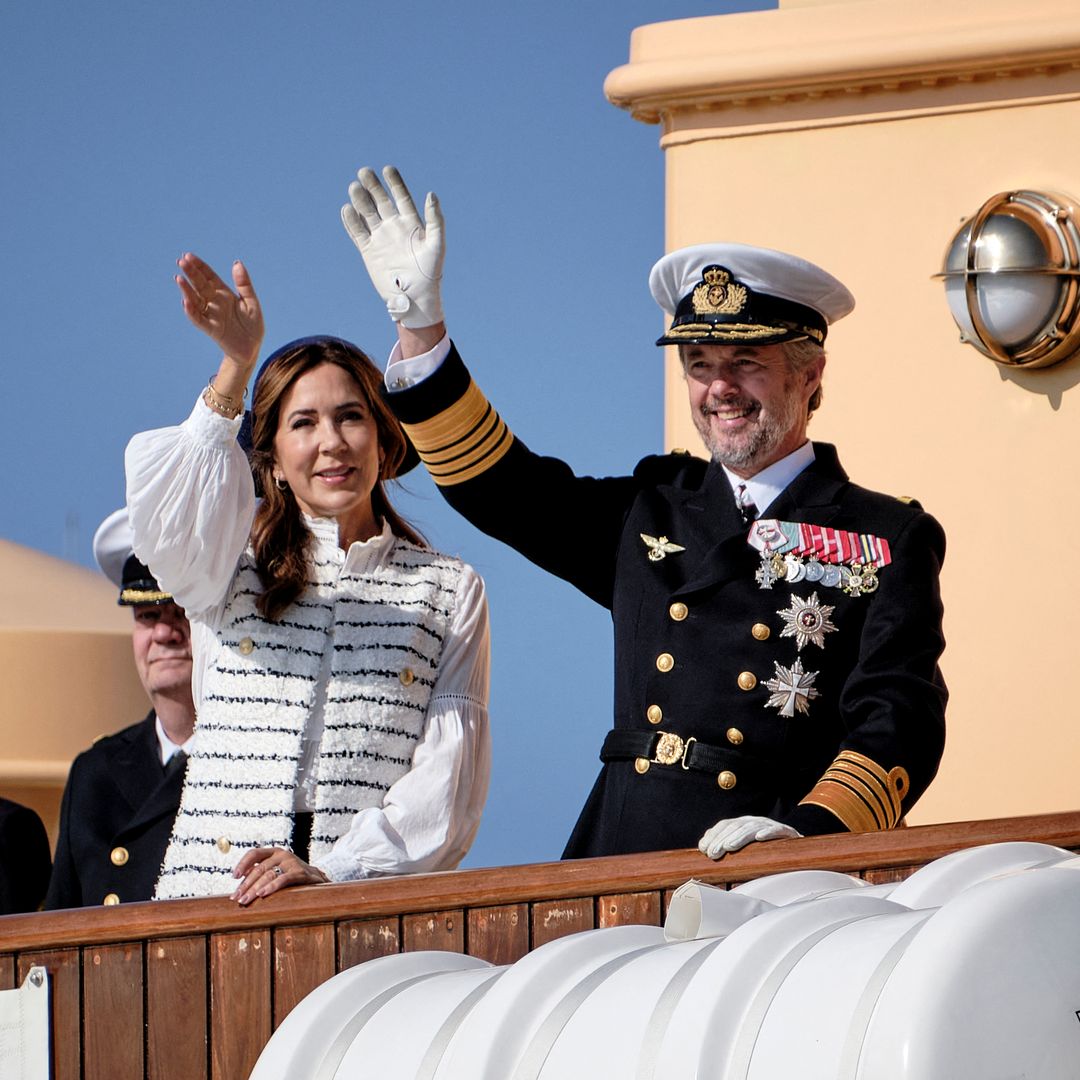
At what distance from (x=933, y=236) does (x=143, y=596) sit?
251 centimetres

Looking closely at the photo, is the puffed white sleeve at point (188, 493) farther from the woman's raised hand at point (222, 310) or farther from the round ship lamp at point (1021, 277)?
the round ship lamp at point (1021, 277)

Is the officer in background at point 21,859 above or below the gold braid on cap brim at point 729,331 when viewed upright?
below

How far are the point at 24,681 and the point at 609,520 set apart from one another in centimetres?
634

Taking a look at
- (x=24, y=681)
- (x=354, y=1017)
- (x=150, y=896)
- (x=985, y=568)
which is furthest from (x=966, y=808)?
(x=24, y=681)

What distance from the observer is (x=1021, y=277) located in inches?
247

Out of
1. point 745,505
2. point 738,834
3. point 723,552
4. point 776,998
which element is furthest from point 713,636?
point 776,998

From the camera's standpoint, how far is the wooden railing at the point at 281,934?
12.6 feet

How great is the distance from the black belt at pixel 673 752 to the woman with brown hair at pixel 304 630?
287 millimetres

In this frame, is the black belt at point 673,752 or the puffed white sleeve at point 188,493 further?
the puffed white sleeve at point 188,493

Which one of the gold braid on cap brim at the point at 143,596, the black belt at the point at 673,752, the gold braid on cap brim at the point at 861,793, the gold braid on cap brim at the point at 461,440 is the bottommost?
the gold braid on cap brim at the point at 861,793

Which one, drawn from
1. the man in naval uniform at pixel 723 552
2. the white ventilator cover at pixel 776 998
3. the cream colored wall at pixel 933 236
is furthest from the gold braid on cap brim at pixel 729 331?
the cream colored wall at pixel 933 236

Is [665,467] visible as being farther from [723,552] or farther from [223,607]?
[223,607]

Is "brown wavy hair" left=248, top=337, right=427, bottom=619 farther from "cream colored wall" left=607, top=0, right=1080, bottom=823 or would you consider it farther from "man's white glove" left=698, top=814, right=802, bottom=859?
"cream colored wall" left=607, top=0, right=1080, bottom=823

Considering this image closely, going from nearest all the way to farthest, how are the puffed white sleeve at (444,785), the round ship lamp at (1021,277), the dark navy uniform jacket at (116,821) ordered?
the puffed white sleeve at (444,785) < the dark navy uniform jacket at (116,821) < the round ship lamp at (1021,277)
